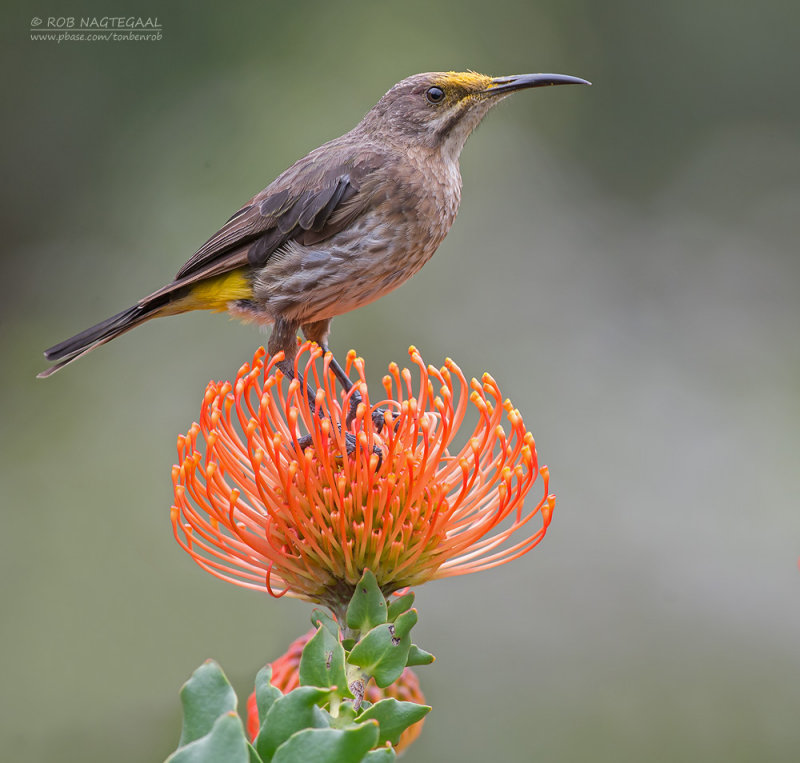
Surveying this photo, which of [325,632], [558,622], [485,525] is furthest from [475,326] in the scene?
[325,632]

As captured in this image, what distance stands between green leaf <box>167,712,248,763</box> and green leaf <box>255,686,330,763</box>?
0.22 metres

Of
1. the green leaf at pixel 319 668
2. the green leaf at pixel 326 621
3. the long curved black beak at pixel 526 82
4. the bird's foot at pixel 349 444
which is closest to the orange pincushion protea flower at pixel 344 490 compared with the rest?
the bird's foot at pixel 349 444

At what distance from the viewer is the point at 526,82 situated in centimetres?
304

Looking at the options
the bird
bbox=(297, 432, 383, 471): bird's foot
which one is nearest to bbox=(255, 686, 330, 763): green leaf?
bbox=(297, 432, 383, 471): bird's foot

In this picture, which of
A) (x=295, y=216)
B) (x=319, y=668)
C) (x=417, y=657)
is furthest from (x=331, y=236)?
(x=319, y=668)

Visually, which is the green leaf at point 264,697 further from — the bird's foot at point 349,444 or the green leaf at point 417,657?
the bird's foot at point 349,444

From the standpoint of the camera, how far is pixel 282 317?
3.12 m

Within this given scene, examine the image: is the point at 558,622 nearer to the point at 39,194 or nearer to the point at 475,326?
the point at 475,326

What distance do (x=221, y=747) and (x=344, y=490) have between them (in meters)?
0.88

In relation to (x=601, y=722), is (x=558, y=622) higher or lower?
higher

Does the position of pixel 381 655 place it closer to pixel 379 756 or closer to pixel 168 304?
pixel 379 756

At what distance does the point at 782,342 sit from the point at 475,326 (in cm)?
222

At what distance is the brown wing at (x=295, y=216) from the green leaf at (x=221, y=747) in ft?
6.21

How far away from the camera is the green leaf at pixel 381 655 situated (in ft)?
6.24
